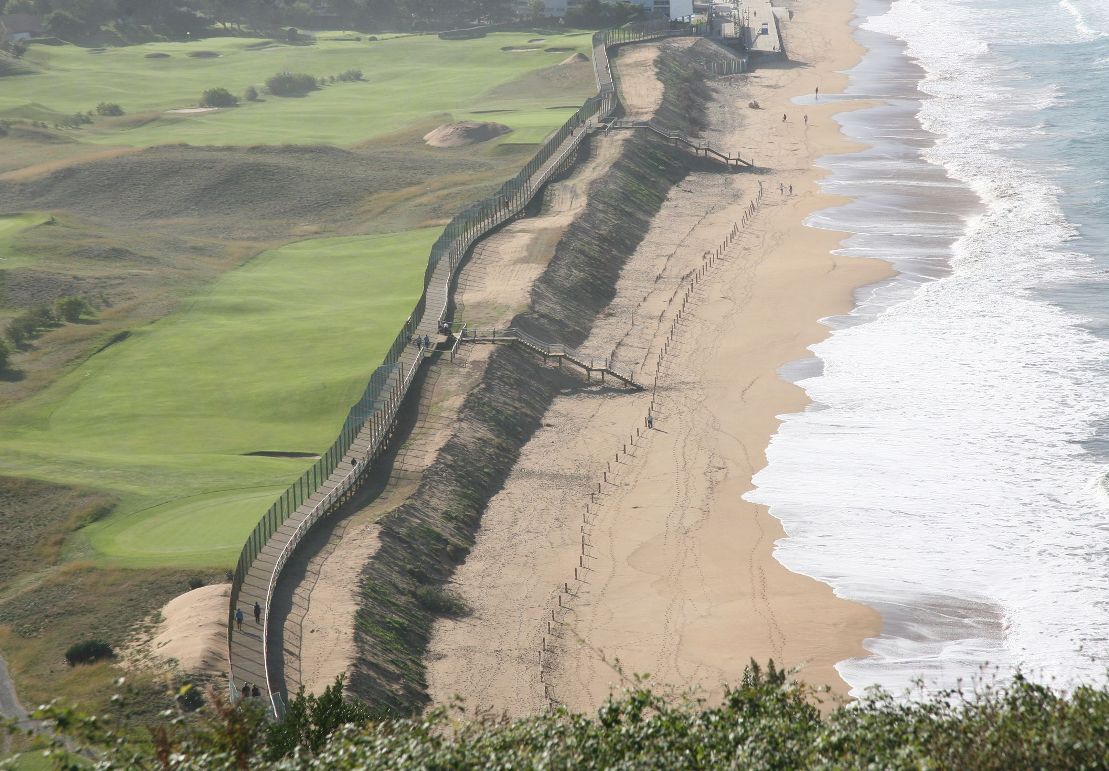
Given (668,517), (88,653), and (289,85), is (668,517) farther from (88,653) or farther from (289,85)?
(289,85)

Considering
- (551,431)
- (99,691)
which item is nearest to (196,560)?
(99,691)

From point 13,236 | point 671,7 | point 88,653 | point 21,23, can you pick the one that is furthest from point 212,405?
point 21,23

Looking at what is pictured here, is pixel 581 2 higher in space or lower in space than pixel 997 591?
higher

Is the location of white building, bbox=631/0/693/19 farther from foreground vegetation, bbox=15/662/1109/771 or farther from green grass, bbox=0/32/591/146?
foreground vegetation, bbox=15/662/1109/771

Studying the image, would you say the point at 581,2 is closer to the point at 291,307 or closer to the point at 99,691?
the point at 291,307

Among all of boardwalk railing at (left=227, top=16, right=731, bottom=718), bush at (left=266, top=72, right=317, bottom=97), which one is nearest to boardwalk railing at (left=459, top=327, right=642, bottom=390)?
boardwalk railing at (left=227, top=16, right=731, bottom=718)

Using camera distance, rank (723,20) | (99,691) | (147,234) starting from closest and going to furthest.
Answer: (99,691) → (147,234) → (723,20)

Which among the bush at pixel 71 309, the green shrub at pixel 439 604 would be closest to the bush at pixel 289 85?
the bush at pixel 71 309
